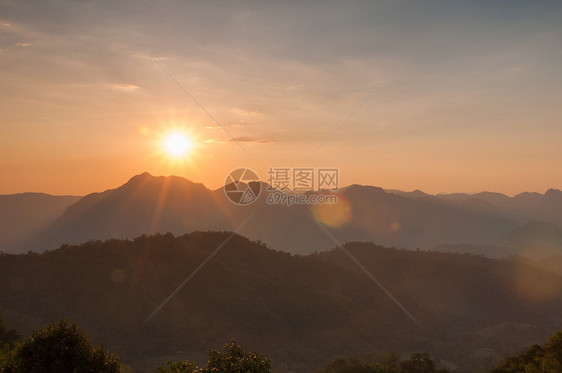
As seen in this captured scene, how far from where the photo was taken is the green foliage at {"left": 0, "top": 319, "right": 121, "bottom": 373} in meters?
22.9

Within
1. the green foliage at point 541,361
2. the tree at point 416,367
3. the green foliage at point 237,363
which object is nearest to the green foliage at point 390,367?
the tree at point 416,367

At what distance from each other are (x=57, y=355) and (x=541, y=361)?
3845cm

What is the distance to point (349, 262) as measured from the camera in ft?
566

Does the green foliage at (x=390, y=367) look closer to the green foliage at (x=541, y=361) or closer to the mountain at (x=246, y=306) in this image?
the green foliage at (x=541, y=361)

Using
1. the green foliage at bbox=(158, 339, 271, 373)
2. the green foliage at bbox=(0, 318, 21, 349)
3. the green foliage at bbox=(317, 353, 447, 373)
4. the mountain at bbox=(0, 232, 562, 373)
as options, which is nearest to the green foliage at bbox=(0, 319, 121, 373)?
the green foliage at bbox=(158, 339, 271, 373)

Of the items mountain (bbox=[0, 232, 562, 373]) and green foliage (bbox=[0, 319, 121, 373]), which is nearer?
green foliage (bbox=[0, 319, 121, 373])

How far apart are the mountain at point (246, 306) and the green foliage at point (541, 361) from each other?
46187mm

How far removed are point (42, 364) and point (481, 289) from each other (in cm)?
16520

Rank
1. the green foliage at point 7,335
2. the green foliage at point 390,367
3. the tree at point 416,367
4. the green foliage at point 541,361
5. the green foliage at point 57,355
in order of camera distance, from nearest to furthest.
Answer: the green foliage at point 57,355 → the green foliage at point 541,361 → the green foliage at point 7,335 → the tree at point 416,367 → the green foliage at point 390,367

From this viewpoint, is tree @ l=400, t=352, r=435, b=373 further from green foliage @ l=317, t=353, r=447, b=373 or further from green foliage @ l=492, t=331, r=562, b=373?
green foliage @ l=492, t=331, r=562, b=373

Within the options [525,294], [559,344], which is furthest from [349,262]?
[559,344]

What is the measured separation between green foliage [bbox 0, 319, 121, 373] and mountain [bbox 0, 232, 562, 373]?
5279cm

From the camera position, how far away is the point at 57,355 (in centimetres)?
2330

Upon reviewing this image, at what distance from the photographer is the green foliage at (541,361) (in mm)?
33656
